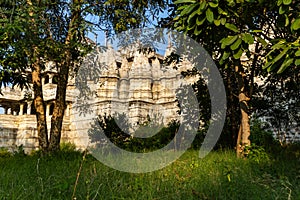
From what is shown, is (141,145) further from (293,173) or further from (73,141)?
(73,141)

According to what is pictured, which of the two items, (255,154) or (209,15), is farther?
(255,154)

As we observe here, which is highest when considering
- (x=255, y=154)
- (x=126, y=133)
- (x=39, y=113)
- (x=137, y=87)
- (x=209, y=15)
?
(x=209, y=15)

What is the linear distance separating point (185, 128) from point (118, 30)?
3533 millimetres

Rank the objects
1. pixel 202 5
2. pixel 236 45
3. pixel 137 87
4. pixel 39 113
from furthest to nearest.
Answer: pixel 137 87, pixel 39 113, pixel 236 45, pixel 202 5

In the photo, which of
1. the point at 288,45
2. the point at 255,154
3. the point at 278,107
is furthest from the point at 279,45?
the point at 278,107

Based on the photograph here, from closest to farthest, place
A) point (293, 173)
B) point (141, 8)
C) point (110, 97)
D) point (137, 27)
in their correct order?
point (293, 173) → point (141, 8) → point (137, 27) → point (110, 97)

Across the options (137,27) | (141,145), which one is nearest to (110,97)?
(141,145)

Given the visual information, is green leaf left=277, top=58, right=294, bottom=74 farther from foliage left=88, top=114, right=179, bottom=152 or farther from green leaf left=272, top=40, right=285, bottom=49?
foliage left=88, top=114, right=179, bottom=152

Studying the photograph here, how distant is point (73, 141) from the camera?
16391 millimetres

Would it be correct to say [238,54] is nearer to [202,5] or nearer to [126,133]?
[202,5]

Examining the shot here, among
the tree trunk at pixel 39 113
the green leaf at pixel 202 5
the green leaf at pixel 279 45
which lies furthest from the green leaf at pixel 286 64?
the tree trunk at pixel 39 113

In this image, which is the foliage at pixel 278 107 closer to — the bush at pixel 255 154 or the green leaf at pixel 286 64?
the bush at pixel 255 154

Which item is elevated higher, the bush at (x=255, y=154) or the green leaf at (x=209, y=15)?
the green leaf at (x=209, y=15)

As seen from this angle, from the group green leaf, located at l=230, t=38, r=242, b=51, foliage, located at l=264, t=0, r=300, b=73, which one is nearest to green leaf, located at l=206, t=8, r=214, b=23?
green leaf, located at l=230, t=38, r=242, b=51
